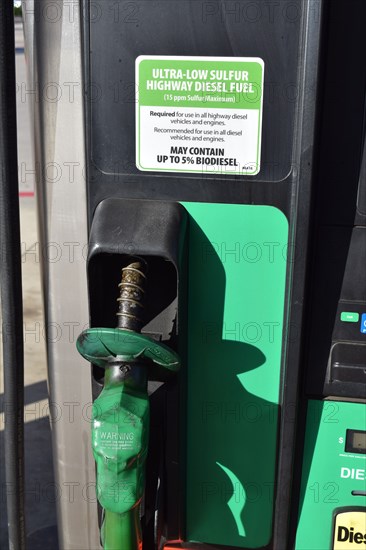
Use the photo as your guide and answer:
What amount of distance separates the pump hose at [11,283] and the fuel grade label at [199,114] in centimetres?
23

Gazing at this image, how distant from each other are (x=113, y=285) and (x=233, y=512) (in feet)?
1.88

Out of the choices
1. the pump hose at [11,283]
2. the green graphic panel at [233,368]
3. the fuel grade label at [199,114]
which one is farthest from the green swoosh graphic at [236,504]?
the fuel grade label at [199,114]

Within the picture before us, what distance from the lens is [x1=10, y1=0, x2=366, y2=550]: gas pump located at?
1315mm

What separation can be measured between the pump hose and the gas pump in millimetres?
107

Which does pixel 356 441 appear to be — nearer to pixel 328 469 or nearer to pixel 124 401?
pixel 328 469

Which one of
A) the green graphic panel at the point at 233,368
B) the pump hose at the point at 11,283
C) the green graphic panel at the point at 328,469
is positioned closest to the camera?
the pump hose at the point at 11,283

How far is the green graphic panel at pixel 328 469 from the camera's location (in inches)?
60.4

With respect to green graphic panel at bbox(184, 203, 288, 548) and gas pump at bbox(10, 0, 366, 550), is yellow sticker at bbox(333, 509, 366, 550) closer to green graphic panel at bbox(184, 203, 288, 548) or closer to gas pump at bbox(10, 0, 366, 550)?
gas pump at bbox(10, 0, 366, 550)

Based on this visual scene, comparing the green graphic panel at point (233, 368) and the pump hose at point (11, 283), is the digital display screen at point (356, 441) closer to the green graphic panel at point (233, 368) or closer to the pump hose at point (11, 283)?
the green graphic panel at point (233, 368)

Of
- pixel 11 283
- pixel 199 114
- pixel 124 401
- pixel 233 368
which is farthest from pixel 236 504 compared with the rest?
pixel 199 114

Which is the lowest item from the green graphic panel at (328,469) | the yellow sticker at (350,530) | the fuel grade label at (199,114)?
the yellow sticker at (350,530)

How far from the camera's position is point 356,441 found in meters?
1.55

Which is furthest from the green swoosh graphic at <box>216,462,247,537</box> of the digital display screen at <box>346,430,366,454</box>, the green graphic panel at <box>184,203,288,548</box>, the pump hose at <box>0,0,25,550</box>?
the pump hose at <box>0,0,25,550</box>

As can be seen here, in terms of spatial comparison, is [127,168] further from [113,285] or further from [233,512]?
[233,512]
